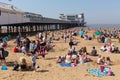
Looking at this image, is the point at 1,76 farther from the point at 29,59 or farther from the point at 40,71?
the point at 29,59

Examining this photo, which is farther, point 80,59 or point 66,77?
point 80,59

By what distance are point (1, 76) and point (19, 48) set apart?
7686 mm

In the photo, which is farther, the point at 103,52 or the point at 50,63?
the point at 103,52

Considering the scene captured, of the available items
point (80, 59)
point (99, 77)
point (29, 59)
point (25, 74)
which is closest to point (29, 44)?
point (29, 59)

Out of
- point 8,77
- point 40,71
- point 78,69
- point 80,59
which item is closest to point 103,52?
point 80,59

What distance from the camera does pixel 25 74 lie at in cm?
1330

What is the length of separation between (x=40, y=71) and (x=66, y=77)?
1.63m

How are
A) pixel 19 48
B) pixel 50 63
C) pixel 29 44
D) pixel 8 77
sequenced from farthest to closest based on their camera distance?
pixel 19 48 < pixel 29 44 < pixel 50 63 < pixel 8 77

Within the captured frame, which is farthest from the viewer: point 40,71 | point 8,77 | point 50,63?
point 50,63

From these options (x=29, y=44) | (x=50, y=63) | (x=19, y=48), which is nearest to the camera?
(x=50, y=63)

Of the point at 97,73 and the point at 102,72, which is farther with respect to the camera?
the point at 102,72

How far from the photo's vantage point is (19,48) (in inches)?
808

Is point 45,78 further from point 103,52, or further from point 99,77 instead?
point 103,52

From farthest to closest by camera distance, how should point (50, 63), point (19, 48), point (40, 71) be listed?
point (19, 48) < point (50, 63) < point (40, 71)
